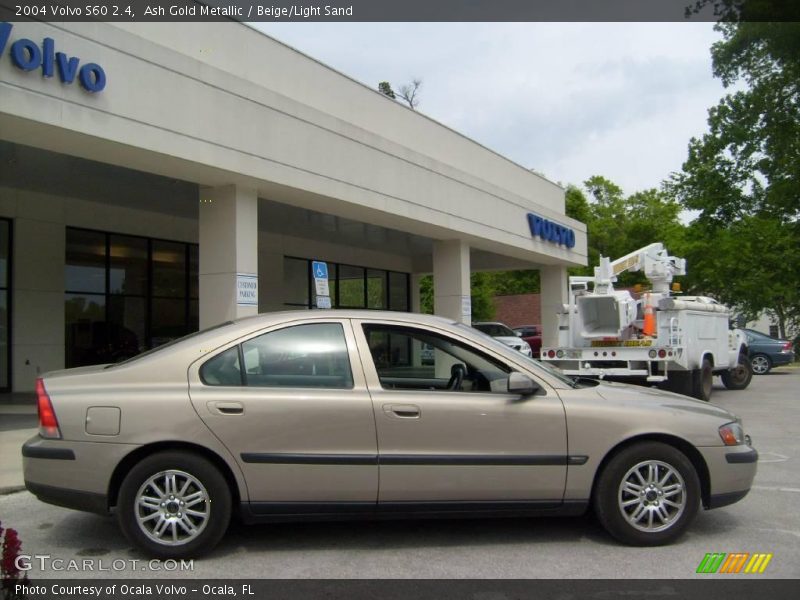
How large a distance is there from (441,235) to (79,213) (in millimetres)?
8196

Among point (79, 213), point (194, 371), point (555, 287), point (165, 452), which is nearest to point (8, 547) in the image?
point (165, 452)

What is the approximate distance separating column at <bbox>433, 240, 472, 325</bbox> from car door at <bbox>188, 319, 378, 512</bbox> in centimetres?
1324

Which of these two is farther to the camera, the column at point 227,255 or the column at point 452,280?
the column at point 452,280

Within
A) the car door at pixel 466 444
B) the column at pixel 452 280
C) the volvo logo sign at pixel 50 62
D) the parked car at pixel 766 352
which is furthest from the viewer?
the parked car at pixel 766 352

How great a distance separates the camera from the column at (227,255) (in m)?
11.2

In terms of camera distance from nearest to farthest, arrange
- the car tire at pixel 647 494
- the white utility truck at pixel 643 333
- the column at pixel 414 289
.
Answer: the car tire at pixel 647 494, the white utility truck at pixel 643 333, the column at pixel 414 289

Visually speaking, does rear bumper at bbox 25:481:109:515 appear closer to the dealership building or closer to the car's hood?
the car's hood

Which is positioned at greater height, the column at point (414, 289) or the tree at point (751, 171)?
the tree at point (751, 171)

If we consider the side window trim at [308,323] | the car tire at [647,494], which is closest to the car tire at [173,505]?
the side window trim at [308,323]

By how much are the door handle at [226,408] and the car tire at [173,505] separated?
328 millimetres

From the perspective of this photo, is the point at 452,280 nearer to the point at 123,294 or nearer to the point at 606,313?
the point at 606,313

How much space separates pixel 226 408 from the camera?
451 centimetres

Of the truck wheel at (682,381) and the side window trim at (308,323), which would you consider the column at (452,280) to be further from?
the side window trim at (308,323)

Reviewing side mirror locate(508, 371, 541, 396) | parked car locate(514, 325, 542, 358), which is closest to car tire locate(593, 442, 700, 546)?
side mirror locate(508, 371, 541, 396)
